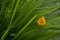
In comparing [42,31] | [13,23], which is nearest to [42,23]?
[42,31]

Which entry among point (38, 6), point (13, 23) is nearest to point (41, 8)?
point (38, 6)

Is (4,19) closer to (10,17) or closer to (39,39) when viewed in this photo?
(10,17)

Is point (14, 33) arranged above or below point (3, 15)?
below

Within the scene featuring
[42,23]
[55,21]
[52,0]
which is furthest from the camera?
[52,0]

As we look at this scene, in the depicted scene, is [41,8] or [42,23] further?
[41,8]

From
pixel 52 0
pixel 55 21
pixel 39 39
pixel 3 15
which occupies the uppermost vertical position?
pixel 52 0

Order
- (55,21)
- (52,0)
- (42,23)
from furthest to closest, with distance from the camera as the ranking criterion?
(52,0)
(55,21)
(42,23)
